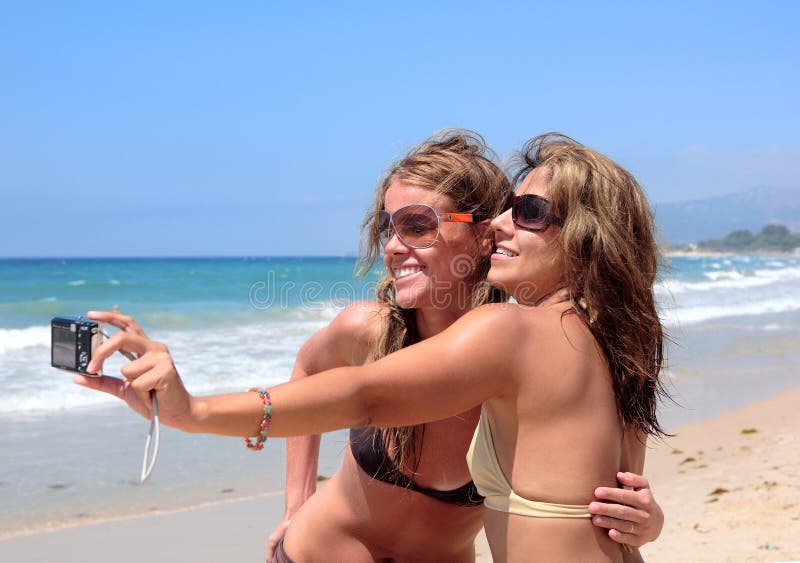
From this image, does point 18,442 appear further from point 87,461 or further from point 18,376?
point 18,376

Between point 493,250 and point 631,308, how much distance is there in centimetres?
72

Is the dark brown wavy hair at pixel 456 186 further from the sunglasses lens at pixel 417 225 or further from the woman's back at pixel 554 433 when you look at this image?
the woman's back at pixel 554 433

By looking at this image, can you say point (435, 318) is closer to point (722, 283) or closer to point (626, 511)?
point (626, 511)

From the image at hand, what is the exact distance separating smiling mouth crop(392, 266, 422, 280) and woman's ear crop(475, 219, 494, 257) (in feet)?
0.75

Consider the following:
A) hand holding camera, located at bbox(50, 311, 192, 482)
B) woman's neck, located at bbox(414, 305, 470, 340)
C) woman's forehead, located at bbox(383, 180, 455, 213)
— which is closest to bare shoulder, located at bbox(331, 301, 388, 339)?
woman's neck, located at bbox(414, 305, 470, 340)

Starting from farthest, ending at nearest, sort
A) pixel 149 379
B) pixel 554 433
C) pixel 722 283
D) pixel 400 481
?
pixel 722 283 → pixel 400 481 → pixel 554 433 → pixel 149 379

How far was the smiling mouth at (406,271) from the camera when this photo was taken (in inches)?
105

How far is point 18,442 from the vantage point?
7.45 meters

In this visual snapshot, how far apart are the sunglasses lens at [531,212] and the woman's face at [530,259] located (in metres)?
0.02

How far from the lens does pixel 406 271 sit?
2.69m

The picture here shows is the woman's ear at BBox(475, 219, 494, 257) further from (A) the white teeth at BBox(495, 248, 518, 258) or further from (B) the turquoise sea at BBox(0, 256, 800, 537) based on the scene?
(B) the turquoise sea at BBox(0, 256, 800, 537)

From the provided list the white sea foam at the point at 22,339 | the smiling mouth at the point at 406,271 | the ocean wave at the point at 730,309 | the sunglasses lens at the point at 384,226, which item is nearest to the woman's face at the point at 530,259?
the smiling mouth at the point at 406,271

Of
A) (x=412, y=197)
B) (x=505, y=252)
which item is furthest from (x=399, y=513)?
(x=412, y=197)

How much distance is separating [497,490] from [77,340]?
1051 mm
